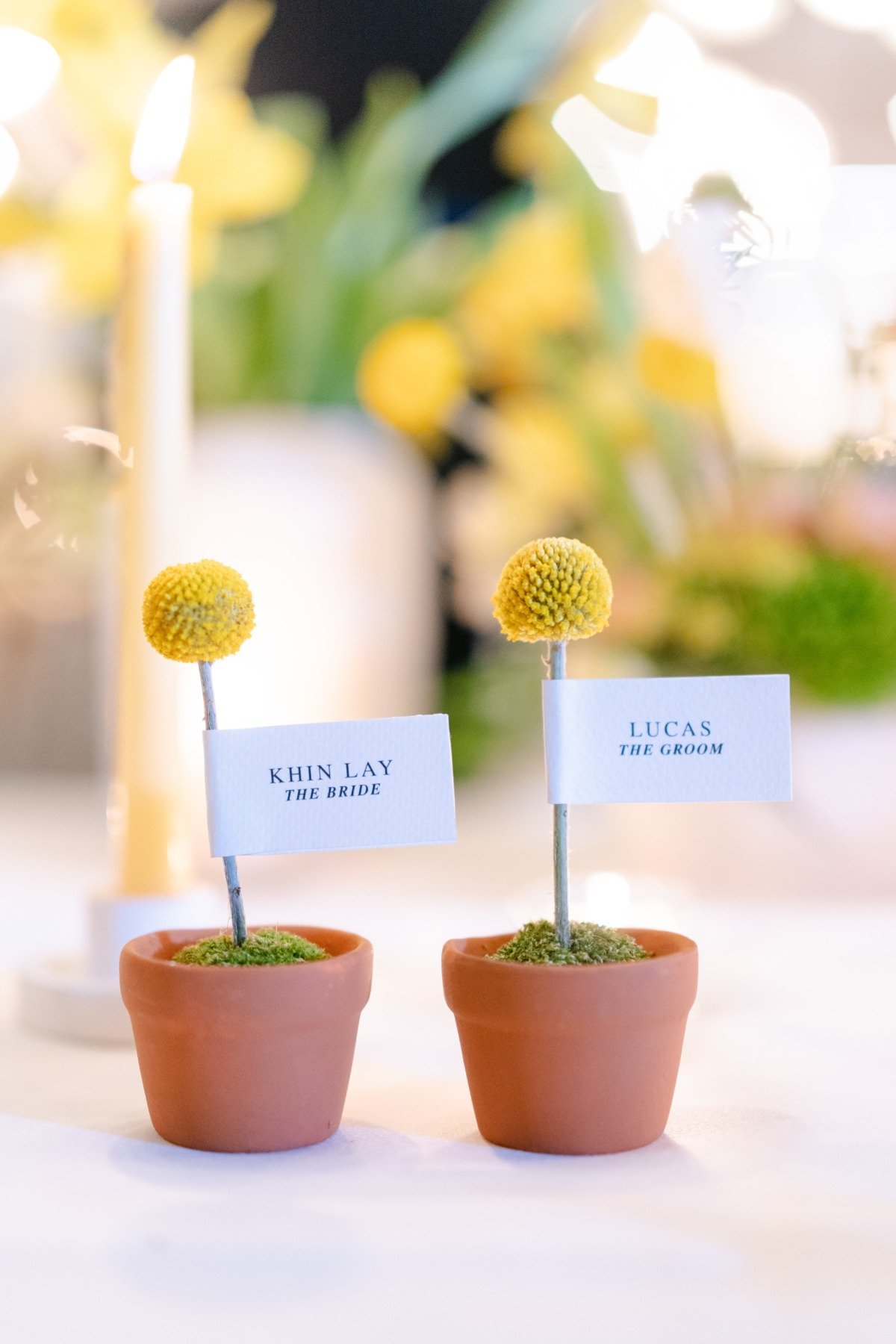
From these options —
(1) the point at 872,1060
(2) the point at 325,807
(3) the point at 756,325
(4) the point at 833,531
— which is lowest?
(1) the point at 872,1060

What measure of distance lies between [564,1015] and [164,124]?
0.39 metres

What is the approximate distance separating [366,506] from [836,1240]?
2.16 ft

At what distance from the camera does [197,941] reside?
1.59 feet

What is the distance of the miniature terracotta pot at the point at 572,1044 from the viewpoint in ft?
1.38

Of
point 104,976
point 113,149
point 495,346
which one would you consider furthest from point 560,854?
point 495,346

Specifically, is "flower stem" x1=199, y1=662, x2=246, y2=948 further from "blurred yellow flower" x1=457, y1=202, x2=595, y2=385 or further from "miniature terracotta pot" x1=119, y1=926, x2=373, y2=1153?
"blurred yellow flower" x1=457, y1=202, x2=595, y2=385

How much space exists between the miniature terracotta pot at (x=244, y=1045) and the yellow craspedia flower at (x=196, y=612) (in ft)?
0.33

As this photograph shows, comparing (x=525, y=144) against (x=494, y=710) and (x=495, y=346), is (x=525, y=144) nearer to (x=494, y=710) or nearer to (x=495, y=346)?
(x=495, y=346)

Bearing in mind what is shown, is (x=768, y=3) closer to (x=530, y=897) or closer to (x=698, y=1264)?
(x=530, y=897)

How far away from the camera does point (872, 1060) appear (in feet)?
1.81

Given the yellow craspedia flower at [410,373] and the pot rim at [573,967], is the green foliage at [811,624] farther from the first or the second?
the pot rim at [573,967]

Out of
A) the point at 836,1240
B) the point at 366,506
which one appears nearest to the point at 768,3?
the point at 366,506

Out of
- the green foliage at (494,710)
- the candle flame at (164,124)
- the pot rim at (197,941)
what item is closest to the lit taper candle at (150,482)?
the candle flame at (164,124)

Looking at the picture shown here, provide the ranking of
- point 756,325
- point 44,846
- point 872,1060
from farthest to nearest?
point 44,846, point 756,325, point 872,1060
